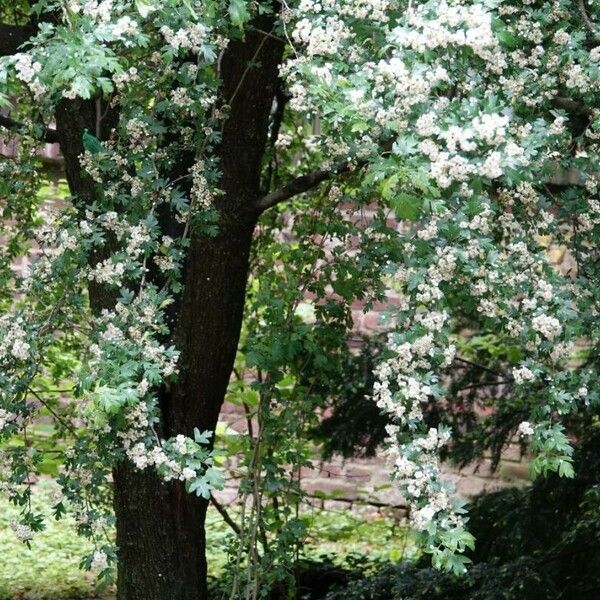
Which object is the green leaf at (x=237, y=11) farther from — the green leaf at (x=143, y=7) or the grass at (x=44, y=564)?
the grass at (x=44, y=564)

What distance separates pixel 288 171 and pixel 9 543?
291 centimetres

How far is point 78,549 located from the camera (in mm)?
6895

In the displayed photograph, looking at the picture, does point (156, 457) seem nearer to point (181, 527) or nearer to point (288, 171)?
point (181, 527)

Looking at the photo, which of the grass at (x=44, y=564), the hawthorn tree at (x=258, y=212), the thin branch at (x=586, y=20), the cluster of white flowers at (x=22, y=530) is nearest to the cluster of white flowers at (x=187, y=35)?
the hawthorn tree at (x=258, y=212)

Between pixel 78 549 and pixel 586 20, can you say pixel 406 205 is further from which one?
pixel 78 549

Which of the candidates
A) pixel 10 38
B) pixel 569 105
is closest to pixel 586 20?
pixel 569 105

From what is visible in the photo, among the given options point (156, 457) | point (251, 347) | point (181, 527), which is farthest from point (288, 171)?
point (156, 457)

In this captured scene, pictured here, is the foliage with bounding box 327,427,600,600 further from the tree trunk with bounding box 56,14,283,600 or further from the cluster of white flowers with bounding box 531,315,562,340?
the cluster of white flowers with bounding box 531,315,562,340

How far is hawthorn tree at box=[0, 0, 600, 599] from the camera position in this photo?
109 inches

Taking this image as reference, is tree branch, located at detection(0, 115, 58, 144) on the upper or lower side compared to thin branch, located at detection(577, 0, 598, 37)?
lower

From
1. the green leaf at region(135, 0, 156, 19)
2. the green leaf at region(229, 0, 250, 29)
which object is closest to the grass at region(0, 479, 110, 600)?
the green leaf at region(229, 0, 250, 29)

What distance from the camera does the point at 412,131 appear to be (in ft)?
9.11

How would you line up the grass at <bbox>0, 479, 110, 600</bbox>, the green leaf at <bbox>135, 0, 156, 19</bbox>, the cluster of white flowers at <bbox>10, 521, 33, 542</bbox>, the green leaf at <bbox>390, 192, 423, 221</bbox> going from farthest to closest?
the grass at <bbox>0, 479, 110, 600</bbox>, the cluster of white flowers at <bbox>10, 521, 33, 542</bbox>, the green leaf at <bbox>390, 192, 423, 221</bbox>, the green leaf at <bbox>135, 0, 156, 19</bbox>

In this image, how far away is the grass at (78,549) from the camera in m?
6.22
